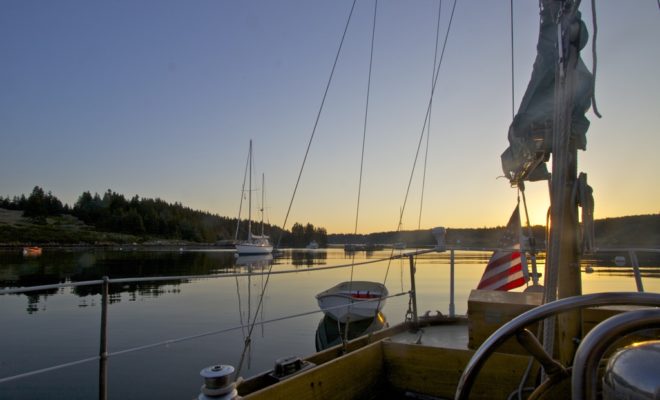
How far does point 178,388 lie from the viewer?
26.4 ft

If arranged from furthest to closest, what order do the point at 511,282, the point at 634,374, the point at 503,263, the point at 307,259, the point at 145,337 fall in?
the point at 307,259, the point at 145,337, the point at 503,263, the point at 511,282, the point at 634,374

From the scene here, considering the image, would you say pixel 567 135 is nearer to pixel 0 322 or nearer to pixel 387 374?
pixel 387 374

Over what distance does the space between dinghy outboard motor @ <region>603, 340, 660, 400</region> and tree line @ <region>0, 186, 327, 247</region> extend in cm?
12136

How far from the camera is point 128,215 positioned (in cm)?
12212

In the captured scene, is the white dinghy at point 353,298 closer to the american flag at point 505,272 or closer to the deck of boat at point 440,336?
the american flag at point 505,272

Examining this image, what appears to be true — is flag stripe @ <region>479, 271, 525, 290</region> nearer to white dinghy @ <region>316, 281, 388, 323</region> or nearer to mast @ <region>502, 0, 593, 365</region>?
white dinghy @ <region>316, 281, 388, 323</region>

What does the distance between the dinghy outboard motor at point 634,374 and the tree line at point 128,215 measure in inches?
4778

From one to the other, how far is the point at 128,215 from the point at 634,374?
135920mm

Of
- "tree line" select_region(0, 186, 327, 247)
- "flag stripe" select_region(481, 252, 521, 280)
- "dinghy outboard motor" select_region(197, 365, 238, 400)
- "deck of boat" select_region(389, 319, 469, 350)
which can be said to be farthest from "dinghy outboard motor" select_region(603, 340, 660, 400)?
"tree line" select_region(0, 186, 327, 247)

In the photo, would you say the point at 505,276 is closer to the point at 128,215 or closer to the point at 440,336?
the point at 440,336

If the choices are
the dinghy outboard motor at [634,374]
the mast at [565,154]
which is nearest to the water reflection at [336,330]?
the mast at [565,154]

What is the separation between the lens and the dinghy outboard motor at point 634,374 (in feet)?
2.94

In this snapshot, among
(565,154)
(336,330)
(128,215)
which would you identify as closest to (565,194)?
(565,154)

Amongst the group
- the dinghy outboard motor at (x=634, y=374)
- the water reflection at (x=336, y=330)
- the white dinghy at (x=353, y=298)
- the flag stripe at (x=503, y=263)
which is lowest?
the water reflection at (x=336, y=330)
